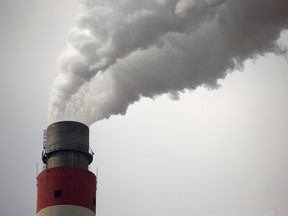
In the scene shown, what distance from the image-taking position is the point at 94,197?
2253 inches

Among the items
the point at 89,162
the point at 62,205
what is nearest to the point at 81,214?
the point at 62,205

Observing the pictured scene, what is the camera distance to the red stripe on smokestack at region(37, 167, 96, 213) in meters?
55.0

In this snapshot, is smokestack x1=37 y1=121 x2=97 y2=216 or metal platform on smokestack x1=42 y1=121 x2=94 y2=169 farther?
metal platform on smokestack x1=42 y1=121 x2=94 y2=169

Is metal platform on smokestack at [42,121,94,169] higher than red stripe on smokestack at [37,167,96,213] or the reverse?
higher

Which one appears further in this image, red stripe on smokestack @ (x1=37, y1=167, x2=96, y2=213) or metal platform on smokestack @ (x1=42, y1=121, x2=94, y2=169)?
metal platform on smokestack @ (x1=42, y1=121, x2=94, y2=169)

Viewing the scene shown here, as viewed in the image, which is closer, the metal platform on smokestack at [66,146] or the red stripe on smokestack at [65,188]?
the red stripe on smokestack at [65,188]

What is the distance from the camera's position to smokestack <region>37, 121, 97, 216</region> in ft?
180

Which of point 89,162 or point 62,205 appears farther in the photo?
point 89,162

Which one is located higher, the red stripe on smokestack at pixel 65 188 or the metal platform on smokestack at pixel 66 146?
the metal platform on smokestack at pixel 66 146

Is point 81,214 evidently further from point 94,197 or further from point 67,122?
point 67,122

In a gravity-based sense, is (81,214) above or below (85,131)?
below

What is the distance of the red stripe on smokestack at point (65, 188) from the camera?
5503 centimetres

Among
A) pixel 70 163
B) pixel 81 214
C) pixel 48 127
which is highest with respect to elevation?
pixel 48 127

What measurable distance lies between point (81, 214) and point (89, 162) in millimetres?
5249
